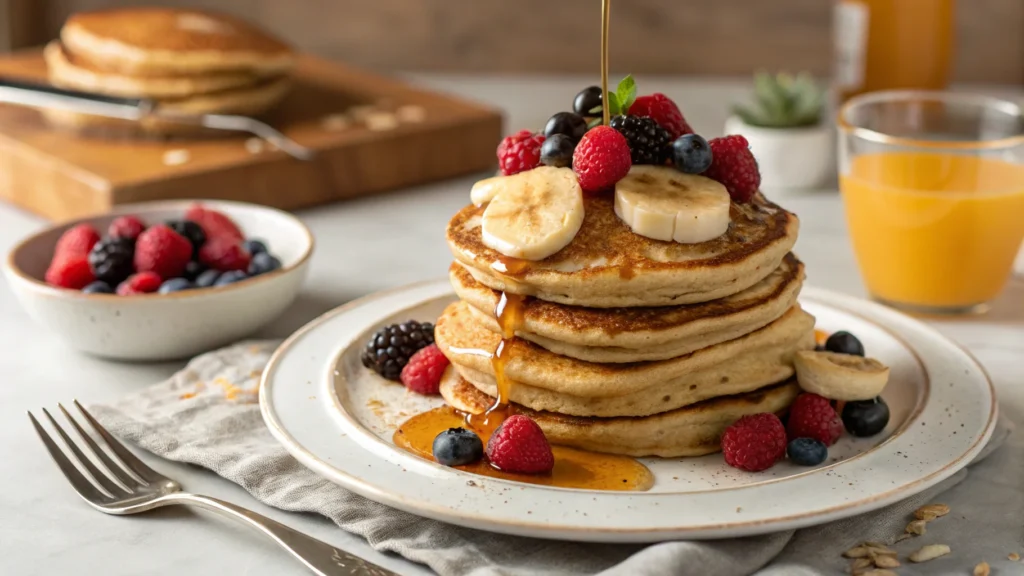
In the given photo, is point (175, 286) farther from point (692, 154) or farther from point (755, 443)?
point (755, 443)

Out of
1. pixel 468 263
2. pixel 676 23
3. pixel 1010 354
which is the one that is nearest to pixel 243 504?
pixel 468 263

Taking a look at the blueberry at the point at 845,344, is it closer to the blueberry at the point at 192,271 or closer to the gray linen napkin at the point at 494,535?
the gray linen napkin at the point at 494,535

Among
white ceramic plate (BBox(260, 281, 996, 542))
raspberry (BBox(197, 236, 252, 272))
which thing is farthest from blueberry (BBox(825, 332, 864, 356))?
raspberry (BBox(197, 236, 252, 272))

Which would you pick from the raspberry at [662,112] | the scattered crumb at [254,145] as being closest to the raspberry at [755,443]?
the raspberry at [662,112]

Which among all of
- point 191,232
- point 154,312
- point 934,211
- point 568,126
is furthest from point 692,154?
point 191,232

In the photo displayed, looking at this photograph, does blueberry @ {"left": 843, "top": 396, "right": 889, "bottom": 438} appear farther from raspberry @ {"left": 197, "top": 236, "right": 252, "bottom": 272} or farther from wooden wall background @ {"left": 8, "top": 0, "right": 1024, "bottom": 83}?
wooden wall background @ {"left": 8, "top": 0, "right": 1024, "bottom": 83}

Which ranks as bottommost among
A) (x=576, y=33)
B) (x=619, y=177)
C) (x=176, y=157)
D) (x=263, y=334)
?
(x=263, y=334)
